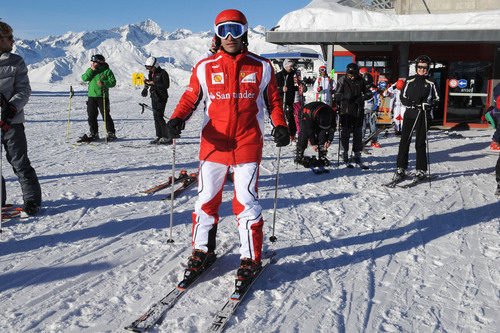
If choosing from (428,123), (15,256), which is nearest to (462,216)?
(428,123)

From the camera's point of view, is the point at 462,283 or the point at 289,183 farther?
the point at 289,183

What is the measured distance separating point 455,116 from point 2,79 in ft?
46.4

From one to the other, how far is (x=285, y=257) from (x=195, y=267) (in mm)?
891

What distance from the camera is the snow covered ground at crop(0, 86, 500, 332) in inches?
105

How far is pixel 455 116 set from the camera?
1430cm

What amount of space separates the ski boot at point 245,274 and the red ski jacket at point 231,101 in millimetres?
771

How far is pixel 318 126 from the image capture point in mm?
6945

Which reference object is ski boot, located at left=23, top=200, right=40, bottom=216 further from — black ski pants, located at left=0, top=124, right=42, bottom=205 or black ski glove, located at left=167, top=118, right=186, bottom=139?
black ski glove, located at left=167, top=118, right=186, bottom=139

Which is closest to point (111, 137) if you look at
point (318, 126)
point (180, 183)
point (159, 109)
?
point (159, 109)

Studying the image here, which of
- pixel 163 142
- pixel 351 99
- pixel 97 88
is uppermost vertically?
pixel 97 88

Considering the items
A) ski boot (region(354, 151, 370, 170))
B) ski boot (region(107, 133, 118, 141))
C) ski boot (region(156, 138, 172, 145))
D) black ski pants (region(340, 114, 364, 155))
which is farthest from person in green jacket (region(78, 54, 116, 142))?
ski boot (region(354, 151, 370, 170))

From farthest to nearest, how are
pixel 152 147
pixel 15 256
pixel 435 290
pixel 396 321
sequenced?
pixel 152 147
pixel 15 256
pixel 435 290
pixel 396 321

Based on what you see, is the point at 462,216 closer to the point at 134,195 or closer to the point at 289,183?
the point at 289,183

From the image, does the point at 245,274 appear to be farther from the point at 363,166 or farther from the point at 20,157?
the point at 363,166
